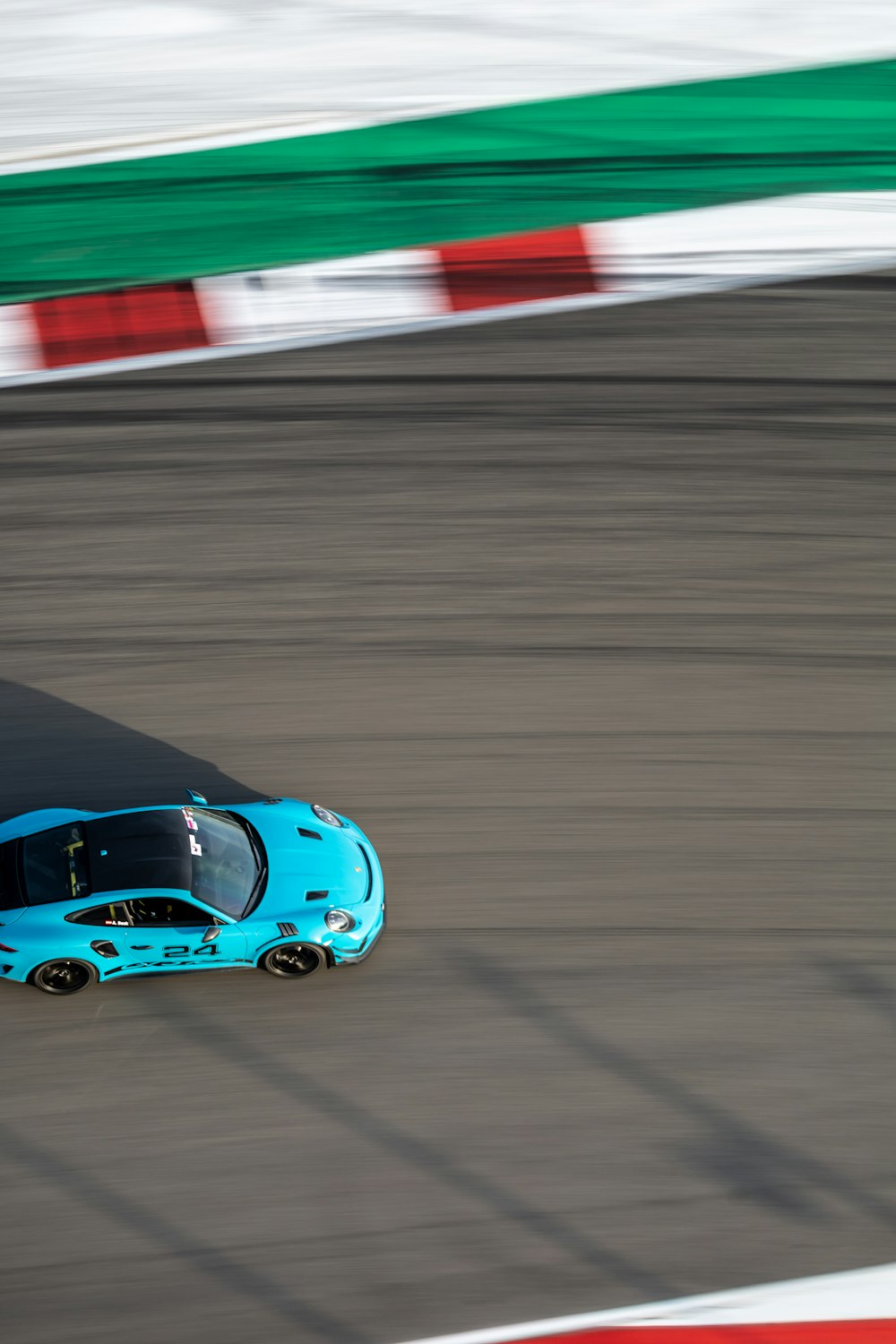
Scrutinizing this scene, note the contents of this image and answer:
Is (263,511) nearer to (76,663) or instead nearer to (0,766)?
(76,663)

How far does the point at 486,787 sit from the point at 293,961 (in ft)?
6.26

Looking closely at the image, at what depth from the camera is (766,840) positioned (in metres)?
8.32

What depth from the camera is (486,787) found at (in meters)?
8.47

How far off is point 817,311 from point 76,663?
24.6 feet

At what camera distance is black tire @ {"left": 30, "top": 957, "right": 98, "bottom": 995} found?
7.20 metres

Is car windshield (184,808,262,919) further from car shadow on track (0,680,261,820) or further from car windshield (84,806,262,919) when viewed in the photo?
car shadow on track (0,680,261,820)

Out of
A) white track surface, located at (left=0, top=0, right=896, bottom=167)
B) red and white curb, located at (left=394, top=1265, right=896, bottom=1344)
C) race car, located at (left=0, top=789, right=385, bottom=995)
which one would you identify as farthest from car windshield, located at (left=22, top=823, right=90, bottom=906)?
white track surface, located at (left=0, top=0, right=896, bottom=167)

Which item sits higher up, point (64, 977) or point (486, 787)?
point (486, 787)

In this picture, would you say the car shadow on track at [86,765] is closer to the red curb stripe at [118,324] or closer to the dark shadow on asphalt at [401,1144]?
the dark shadow on asphalt at [401,1144]

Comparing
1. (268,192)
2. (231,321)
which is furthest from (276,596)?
(268,192)

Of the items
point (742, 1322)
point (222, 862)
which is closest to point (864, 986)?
point (742, 1322)

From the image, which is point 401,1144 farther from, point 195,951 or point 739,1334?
point 739,1334

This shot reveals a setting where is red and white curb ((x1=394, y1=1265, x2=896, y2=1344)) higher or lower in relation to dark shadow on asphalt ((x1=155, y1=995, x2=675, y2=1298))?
lower

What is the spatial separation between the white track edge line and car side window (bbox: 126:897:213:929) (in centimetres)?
539
